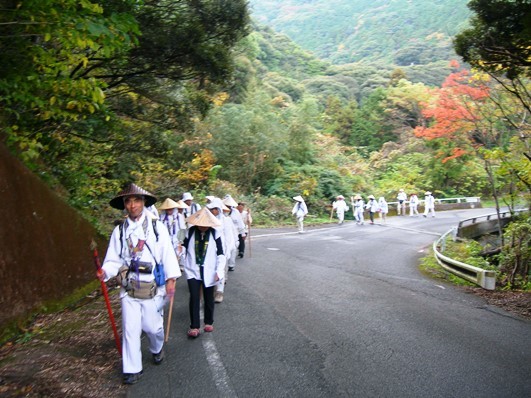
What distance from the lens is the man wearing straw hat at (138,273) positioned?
4820 millimetres

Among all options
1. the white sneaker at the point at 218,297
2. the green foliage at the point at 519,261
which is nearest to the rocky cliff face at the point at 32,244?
the white sneaker at the point at 218,297

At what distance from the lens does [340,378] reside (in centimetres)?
482

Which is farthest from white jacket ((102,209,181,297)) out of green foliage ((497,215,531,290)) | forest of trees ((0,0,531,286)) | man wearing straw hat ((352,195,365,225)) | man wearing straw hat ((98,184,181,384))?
man wearing straw hat ((352,195,365,225))

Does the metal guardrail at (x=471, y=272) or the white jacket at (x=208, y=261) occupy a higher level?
the white jacket at (x=208, y=261)

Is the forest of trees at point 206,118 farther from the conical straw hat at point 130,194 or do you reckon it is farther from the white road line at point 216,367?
the white road line at point 216,367

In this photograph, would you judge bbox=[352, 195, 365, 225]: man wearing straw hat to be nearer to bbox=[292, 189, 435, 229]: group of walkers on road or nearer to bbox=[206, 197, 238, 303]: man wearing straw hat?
bbox=[292, 189, 435, 229]: group of walkers on road

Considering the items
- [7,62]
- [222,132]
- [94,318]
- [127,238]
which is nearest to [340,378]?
[127,238]

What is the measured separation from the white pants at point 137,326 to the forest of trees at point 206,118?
2977 mm

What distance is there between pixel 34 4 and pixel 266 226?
64.1 ft

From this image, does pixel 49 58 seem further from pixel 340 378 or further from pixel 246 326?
pixel 340 378

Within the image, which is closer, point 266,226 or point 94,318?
point 94,318

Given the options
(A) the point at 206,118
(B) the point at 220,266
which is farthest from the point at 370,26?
(B) the point at 220,266

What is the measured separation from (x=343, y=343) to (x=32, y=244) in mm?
4476

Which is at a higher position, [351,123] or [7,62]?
[351,123]
